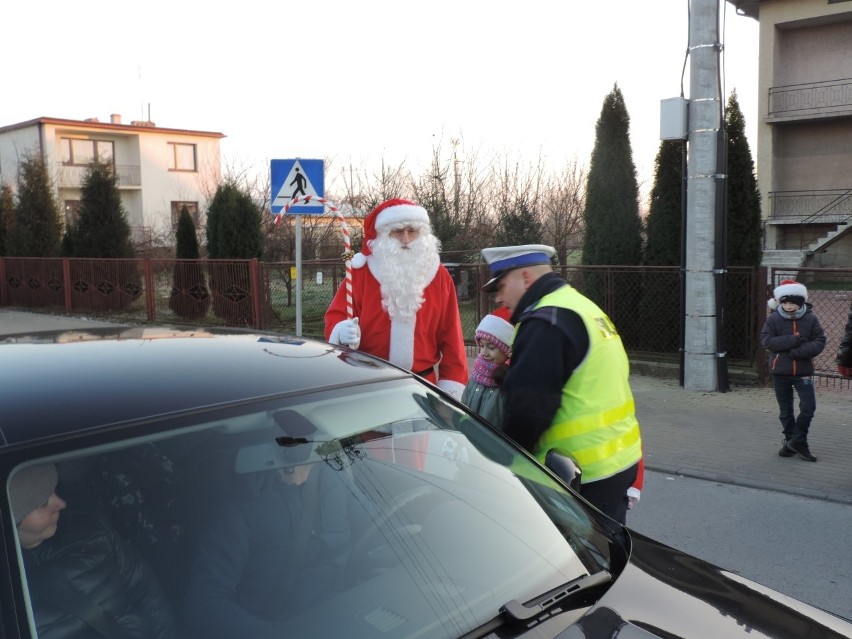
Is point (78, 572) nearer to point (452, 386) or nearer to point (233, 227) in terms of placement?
point (452, 386)

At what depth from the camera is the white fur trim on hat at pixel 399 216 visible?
13.9 ft

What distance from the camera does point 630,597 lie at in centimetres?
199

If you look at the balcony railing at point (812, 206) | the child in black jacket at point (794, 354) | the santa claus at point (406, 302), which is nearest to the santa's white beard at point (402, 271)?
the santa claus at point (406, 302)

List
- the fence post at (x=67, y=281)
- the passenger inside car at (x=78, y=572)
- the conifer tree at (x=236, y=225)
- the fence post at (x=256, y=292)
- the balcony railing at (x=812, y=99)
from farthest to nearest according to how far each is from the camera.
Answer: the balcony railing at (x=812, y=99) < the fence post at (x=67, y=281) < the conifer tree at (x=236, y=225) < the fence post at (x=256, y=292) < the passenger inside car at (x=78, y=572)

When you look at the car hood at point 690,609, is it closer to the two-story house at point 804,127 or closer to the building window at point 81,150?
the two-story house at point 804,127

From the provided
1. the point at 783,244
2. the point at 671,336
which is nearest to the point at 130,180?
the point at 783,244

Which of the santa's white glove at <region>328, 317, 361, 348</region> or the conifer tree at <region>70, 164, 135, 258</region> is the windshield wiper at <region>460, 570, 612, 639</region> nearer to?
the santa's white glove at <region>328, 317, 361, 348</region>

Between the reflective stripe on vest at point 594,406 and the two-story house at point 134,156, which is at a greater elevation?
the two-story house at point 134,156

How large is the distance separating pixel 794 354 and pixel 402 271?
149 inches

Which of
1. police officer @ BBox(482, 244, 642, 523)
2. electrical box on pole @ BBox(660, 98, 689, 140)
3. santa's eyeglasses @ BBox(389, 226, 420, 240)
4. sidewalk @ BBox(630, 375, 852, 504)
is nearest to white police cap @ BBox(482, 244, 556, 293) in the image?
police officer @ BBox(482, 244, 642, 523)

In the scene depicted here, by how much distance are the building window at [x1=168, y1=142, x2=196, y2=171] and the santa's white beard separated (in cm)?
4475

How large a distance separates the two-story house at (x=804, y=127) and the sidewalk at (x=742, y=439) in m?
19.8

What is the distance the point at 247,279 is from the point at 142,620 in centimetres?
1374

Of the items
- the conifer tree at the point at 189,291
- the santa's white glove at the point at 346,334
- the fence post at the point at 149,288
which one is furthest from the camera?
the fence post at the point at 149,288
